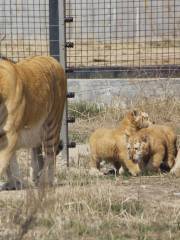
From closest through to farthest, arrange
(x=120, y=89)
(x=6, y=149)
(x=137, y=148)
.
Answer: (x=6, y=149) < (x=137, y=148) < (x=120, y=89)

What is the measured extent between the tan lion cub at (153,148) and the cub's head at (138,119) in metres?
0.10

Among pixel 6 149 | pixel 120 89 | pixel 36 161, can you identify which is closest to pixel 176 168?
pixel 36 161

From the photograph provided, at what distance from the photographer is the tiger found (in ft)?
27.8

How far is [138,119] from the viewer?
1062cm

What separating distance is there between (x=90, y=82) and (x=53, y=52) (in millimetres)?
2065

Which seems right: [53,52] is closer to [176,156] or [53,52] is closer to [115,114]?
[115,114]

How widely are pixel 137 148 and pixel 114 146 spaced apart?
0.87 ft

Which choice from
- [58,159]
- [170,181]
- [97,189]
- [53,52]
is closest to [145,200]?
[97,189]

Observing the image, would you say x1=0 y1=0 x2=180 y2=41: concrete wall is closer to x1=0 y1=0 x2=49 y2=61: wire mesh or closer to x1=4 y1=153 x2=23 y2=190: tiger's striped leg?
x1=0 y1=0 x2=49 y2=61: wire mesh

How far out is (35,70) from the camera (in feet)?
30.2

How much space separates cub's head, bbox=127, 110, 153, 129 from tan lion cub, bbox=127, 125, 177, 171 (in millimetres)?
100

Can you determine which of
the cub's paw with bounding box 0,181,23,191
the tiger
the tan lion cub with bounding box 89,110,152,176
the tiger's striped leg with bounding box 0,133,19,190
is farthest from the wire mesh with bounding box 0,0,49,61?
the tiger's striped leg with bounding box 0,133,19,190

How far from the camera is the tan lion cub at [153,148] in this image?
10086 mm

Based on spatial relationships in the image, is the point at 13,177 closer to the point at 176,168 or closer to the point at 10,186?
the point at 10,186
